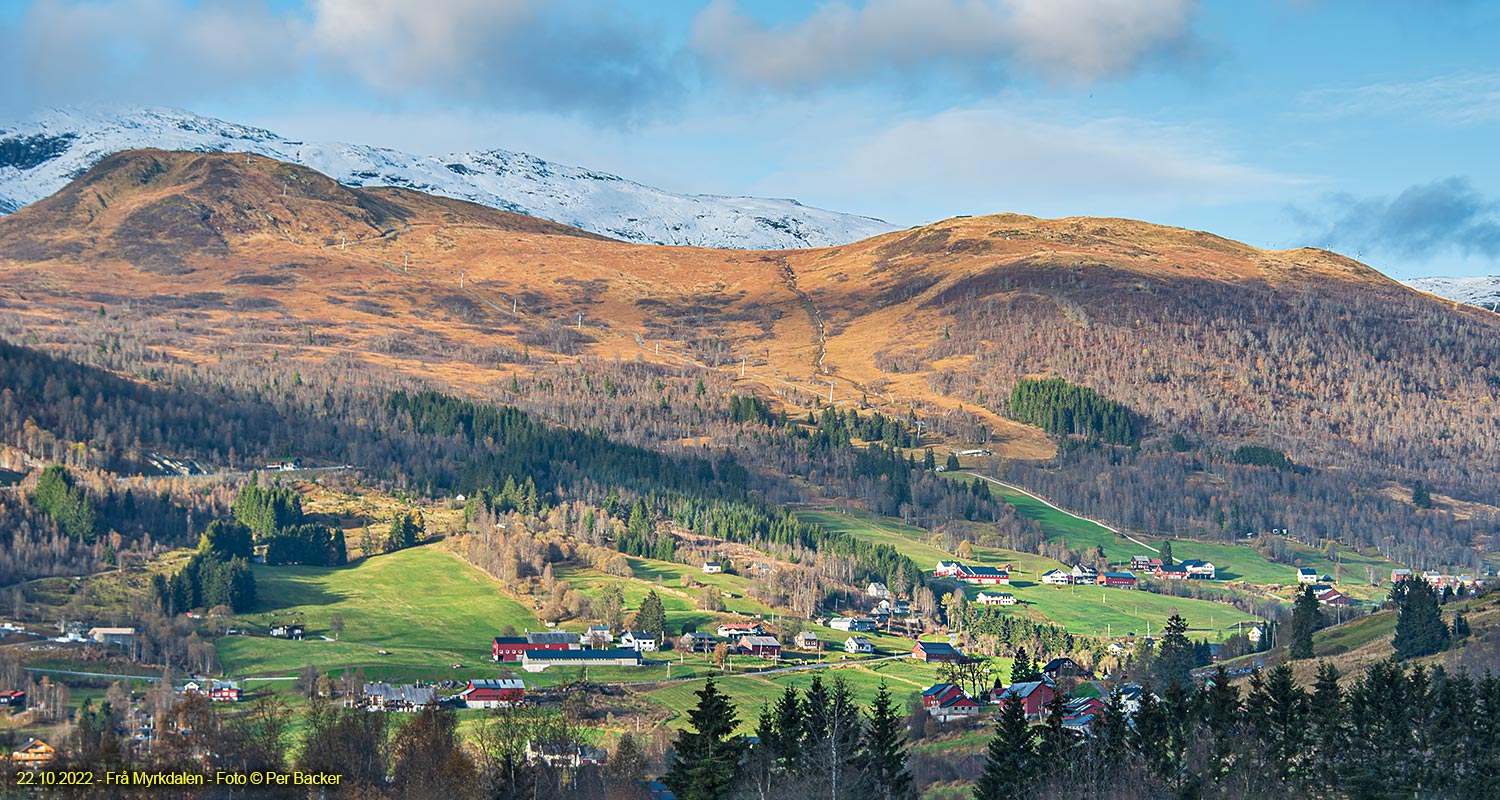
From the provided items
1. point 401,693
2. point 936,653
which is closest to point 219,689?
point 401,693

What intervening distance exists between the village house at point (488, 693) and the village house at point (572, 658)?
16.7 m

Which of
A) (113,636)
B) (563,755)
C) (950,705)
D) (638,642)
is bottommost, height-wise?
(638,642)

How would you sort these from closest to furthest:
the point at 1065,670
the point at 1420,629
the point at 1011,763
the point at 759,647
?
the point at 1011,763 → the point at 1420,629 → the point at 1065,670 → the point at 759,647

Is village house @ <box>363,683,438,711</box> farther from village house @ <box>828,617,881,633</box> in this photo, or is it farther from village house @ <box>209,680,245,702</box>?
village house @ <box>828,617,881,633</box>

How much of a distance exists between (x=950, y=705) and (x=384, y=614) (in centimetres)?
7165

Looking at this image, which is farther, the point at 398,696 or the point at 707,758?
the point at 398,696

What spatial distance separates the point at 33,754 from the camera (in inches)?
3125

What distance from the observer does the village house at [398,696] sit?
115925mm

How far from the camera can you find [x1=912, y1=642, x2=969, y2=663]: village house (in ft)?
533

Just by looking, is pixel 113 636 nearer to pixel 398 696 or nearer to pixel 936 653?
pixel 398 696

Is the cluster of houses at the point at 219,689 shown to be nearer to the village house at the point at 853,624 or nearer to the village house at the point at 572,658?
the village house at the point at 572,658

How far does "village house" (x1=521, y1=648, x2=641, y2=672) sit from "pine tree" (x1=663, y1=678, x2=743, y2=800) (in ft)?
238

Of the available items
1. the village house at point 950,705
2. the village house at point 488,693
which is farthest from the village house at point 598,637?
the village house at point 950,705

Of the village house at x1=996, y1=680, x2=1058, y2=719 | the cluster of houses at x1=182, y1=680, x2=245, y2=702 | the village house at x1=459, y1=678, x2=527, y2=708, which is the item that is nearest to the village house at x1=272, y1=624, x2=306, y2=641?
the cluster of houses at x1=182, y1=680, x2=245, y2=702
